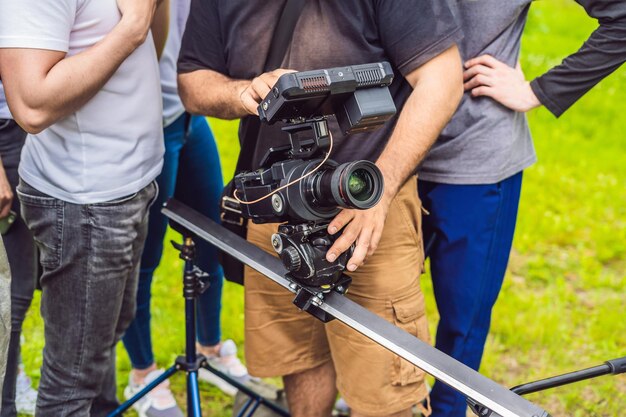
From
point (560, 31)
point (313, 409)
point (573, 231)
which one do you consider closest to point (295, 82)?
point (313, 409)

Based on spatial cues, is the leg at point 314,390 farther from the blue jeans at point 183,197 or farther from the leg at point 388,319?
the blue jeans at point 183,197

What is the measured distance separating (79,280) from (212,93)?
677 millimetres

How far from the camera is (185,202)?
3123 millimetres

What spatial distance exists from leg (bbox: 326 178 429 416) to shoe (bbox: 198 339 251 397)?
45.6 inches

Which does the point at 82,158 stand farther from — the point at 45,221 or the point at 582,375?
the point at 582,375

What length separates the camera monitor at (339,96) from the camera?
1.63m

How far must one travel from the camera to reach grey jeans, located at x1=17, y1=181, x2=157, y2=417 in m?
2.12

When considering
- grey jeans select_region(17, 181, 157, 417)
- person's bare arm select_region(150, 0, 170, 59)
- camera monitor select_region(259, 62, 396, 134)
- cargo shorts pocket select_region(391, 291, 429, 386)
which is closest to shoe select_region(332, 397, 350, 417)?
cargo shorts pocket select_region(391, 291, 429, 386)

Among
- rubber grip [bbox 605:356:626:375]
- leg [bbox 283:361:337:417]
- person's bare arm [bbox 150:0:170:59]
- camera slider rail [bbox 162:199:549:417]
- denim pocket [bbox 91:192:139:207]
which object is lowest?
leg [bbox 283:361:337:417]

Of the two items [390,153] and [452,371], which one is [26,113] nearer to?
[390,153]

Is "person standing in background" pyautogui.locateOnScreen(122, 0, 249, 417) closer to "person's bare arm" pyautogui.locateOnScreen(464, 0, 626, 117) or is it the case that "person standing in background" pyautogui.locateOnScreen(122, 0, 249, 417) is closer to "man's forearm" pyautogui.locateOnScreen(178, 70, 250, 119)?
"man's forearm" pyautogui.locateOnScreen(178, 70, 250, 119)

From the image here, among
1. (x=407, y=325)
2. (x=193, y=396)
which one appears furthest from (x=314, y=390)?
(x=407, y=325)

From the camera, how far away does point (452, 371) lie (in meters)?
1.66

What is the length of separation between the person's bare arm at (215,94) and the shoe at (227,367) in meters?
1.39
